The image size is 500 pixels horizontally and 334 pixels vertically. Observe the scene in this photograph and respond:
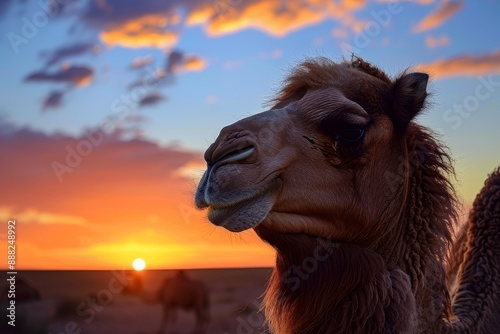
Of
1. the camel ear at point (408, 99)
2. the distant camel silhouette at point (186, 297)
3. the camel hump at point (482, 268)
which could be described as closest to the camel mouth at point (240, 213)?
the camel ear at point (408, 99)

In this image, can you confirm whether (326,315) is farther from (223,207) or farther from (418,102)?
(418,102)

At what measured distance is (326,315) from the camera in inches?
211

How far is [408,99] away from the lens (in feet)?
18.3

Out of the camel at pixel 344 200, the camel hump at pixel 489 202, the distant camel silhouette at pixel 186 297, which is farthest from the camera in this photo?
the distant camel silhouette at pixel 186 297

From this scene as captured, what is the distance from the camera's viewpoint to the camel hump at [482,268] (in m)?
6.15

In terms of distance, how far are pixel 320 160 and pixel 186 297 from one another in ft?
58.2

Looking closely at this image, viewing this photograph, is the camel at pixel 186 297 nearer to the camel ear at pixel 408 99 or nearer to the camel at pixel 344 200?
the camel at pixel 344 200

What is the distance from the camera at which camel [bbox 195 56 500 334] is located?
4934 mm

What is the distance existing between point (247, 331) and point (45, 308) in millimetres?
22014

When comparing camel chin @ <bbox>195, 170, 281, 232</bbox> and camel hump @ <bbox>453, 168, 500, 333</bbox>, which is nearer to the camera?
camel chin @ <bbox>195, 170, 281, 232</bbox>

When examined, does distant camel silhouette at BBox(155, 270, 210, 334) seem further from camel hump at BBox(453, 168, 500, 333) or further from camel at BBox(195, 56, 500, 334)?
camel at BBox(195, 56, 500, 334)

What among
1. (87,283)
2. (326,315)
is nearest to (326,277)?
(326,315)

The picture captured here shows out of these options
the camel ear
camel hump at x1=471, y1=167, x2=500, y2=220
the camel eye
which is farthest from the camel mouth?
camel hump at x1=471, y1=167, x2=500, y2=220

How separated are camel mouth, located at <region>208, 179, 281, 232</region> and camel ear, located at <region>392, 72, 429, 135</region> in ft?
4.71
